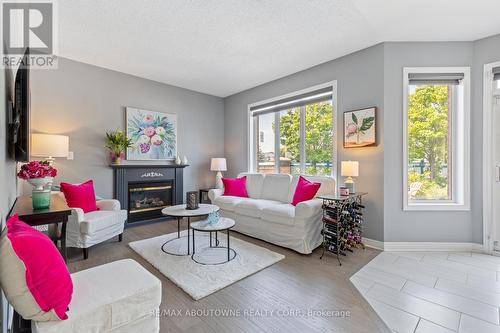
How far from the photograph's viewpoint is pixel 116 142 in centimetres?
391

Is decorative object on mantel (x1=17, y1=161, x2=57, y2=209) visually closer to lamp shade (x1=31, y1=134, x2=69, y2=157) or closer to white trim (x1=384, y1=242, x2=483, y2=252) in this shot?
lamp shade (x1=31, y1=134, x2=69, y2=157)

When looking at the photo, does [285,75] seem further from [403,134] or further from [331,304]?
[331,304]

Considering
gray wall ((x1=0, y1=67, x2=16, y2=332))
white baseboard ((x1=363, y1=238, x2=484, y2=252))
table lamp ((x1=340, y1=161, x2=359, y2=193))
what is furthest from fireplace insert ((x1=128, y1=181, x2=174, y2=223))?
white baseboard ((x1=363, y1=238, x2=484, y2=252))

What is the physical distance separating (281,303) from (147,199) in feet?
11.2

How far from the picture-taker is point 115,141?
3906 millimetres

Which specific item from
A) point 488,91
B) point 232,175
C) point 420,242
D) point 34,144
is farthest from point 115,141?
point 488,91

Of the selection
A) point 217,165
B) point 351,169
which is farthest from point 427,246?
point 217,165

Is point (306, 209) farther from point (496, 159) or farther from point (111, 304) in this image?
point (496, 159)

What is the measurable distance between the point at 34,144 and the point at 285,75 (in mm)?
3930

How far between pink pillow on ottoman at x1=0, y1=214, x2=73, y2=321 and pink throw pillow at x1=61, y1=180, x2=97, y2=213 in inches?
83.0

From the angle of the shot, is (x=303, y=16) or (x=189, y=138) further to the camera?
(x=189, y=138)

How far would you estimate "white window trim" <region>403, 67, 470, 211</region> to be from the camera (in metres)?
3.01

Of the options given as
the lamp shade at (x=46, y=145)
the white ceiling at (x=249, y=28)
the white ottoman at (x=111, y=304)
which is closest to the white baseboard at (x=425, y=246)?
the white ceiling at (x=249, y=28)

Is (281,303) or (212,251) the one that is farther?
(212,251)
